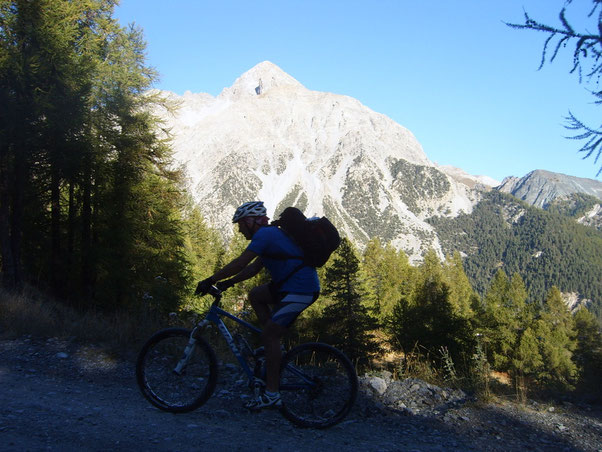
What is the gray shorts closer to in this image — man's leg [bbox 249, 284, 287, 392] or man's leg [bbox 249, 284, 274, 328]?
man's leg [bbox 249, 284, 287, 392]

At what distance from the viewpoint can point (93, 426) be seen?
4.46 metres

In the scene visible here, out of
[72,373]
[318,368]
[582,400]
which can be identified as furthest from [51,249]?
[582,400]

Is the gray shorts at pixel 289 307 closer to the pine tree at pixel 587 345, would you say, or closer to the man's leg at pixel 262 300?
the man's leg at pixel 262 300

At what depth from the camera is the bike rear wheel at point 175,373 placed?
5027 mm

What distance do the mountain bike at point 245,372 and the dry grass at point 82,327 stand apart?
8.03 ft

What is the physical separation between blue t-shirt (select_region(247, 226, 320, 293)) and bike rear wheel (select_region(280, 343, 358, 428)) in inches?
32.6

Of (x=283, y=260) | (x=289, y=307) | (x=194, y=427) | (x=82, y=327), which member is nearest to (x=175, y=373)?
(x=194, y=427)

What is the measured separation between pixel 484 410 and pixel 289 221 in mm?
4015

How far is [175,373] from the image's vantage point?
199 inches

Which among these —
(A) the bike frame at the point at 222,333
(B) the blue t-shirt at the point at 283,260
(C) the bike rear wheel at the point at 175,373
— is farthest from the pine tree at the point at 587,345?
(C) the bike rear wheel at the point at 175,373

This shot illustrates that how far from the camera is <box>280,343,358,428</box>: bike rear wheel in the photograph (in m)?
4.87

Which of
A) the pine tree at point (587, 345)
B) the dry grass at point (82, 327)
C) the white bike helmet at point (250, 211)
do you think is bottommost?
the pine tree at point (587, 345)

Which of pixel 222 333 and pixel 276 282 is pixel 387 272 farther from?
pixel 276 282

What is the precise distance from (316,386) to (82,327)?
5456 mm
